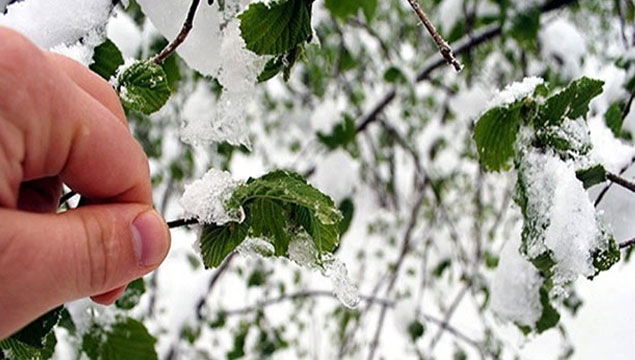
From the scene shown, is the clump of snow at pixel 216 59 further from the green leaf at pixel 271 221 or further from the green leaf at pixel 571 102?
the green leaf at pixel 571 102

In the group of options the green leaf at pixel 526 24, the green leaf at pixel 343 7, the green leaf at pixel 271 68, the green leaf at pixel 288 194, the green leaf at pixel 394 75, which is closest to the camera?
the green leaf at pixel 288 194

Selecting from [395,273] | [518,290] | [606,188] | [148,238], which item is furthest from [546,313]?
[395,273]

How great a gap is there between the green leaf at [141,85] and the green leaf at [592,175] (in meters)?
0.33

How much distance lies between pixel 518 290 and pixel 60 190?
48 centimetres

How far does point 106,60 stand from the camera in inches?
20.3

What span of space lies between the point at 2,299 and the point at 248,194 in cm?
17

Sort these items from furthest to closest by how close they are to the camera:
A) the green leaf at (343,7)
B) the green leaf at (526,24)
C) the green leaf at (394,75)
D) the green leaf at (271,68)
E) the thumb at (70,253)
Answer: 1. the green leaf at (394,75)
2. the green leaf at (526,24)
3. the green leaf at (343,7)
4. the green leaf at (271,68)
5. the thumb at (70,253)

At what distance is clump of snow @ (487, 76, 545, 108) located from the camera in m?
0.51

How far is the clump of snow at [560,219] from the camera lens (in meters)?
0.48

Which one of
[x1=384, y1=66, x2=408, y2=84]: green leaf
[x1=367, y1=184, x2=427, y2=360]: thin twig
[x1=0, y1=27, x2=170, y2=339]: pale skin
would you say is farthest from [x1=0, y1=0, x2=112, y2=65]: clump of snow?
[x1=367, y1=184, x2=427, y2=360]: thin twig

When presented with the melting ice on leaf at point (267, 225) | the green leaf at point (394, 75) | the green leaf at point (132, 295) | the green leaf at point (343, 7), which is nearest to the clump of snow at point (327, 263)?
the melting ice on leaf at point (267, 225)

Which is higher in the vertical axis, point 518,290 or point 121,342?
point 518,290

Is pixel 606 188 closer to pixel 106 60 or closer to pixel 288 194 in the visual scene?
pixel 288 194

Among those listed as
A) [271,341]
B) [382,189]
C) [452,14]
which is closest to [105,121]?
[452,14]
